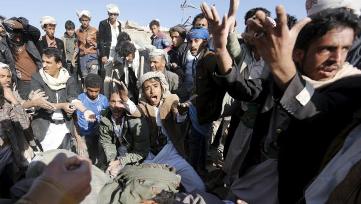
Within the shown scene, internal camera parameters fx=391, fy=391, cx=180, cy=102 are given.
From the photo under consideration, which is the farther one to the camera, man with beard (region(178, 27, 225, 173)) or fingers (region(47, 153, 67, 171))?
man with beard (region(178, 27, 225, 173))

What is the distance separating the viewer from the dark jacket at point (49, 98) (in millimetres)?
4805

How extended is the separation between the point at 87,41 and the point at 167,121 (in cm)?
454

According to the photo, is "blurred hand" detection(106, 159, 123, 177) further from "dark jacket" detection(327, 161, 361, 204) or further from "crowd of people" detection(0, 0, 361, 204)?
"dark jacket" detection(327, 161, 361, 204)

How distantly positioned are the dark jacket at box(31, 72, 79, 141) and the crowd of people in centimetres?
1

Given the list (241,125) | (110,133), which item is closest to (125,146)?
(110,133)

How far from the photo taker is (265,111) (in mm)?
1978

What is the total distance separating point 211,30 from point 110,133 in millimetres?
2921

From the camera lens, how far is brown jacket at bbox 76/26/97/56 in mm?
8000

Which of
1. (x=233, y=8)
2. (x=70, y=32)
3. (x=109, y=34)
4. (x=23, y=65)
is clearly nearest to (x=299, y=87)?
(x=233, y=8)

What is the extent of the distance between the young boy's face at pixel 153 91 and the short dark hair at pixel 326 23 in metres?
2.75

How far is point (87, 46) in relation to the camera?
26.5 ft

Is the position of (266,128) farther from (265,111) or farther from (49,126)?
(49,126)

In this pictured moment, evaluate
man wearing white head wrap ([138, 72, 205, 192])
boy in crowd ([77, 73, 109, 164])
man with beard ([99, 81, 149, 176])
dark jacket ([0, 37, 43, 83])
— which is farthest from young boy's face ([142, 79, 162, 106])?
dark jacket ([0, 37, 43, 83])

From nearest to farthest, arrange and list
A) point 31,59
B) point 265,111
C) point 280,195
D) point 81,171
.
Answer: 1. point 81,171
2. point 280,195
3. point 265,111
4. point 31,59
